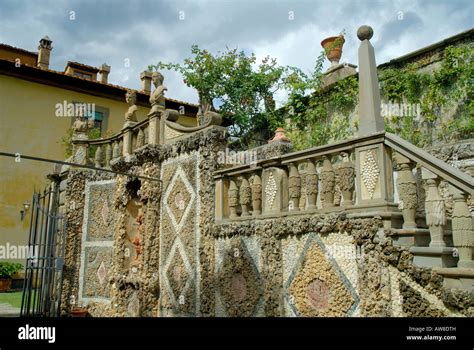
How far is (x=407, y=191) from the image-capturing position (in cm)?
465

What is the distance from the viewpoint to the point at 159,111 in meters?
9.44

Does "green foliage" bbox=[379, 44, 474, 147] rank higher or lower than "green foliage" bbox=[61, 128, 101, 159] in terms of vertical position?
lower

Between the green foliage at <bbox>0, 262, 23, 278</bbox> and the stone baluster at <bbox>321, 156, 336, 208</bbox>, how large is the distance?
14510 millimetres

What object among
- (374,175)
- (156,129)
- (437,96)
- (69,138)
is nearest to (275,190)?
(374,175)

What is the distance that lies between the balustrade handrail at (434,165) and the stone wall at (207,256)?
0.77m

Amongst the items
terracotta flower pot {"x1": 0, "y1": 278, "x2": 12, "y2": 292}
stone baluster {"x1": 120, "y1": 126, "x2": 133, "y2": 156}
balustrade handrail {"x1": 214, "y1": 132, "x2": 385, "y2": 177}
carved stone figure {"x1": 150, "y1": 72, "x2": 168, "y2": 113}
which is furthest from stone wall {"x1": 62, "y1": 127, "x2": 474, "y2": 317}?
terracotta flower pot {"x1": 0, "y1": 278, "x2": 12, "y2": 292}

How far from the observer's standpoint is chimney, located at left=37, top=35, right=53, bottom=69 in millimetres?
20703

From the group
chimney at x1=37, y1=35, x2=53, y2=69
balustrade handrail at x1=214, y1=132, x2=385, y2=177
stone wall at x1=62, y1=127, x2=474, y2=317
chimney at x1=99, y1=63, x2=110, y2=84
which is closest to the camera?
stone wall at x1=62, y1=127, x2=474, y2=317

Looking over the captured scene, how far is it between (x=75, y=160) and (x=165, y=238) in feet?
17.5

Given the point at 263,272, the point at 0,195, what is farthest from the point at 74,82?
the point at 263,272

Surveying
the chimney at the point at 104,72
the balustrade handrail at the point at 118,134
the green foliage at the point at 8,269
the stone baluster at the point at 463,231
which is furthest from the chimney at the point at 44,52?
the stone baluster at the point at 463,231

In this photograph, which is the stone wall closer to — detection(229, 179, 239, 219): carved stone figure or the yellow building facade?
detection(229, 179, 239, 219): carved stone figure

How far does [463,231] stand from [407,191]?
688 mm

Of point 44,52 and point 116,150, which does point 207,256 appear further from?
point 44,52
